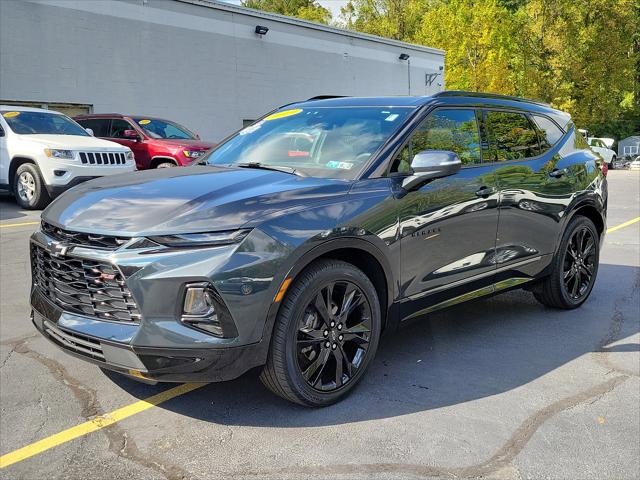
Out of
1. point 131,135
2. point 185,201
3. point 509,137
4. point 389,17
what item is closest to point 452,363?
point 509,137

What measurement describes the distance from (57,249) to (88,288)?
0.31m

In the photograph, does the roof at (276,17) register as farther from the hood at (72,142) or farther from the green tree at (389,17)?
the green tree at (389,17)

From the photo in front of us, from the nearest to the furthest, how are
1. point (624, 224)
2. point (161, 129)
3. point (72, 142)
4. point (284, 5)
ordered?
point (72, 142) → point (624, 224) → point (161, 129) → point (284, 5)

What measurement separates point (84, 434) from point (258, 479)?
981 mm

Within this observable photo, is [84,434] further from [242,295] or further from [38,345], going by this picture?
[38,345]

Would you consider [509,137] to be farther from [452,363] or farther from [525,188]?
[452,363]

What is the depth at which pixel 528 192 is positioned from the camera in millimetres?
4656

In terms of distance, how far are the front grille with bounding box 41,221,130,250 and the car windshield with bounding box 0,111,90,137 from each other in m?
8.73

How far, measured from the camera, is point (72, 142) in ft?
34.8

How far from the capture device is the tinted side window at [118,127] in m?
13.5

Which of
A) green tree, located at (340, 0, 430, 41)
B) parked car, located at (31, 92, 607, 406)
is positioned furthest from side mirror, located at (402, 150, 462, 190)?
green tree, located at (340, 0, 430, 41)

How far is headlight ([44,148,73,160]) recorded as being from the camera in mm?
10180

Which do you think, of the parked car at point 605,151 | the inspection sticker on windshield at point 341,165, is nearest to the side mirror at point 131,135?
the inspection sticker on windshield at point 341,165

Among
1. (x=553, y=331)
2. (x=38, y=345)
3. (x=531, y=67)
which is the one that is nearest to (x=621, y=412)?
(x=553, y=331)
